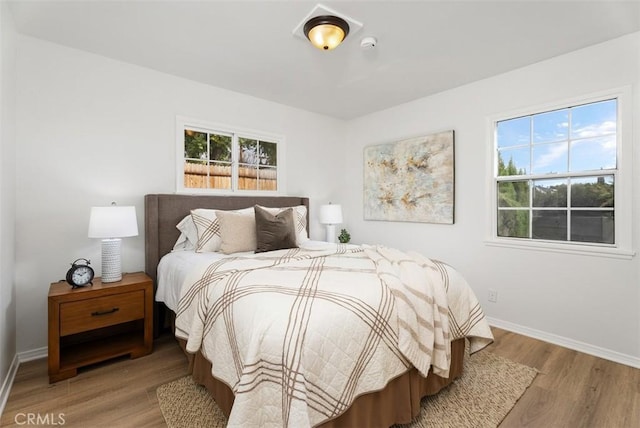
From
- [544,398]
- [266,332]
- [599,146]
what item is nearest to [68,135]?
[266,332]

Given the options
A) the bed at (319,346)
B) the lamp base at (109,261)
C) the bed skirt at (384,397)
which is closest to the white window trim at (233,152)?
the lamp base at (109,261)

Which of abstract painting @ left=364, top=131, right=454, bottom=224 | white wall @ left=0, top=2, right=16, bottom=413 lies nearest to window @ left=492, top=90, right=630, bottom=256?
abstract painting @ left=364, top=131, right=454, bottom=224

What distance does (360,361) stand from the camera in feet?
4.22

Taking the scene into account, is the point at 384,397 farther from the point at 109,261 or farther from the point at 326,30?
the point at 326,30

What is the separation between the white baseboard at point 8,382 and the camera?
5.66ft

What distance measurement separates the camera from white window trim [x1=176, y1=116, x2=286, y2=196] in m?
3.01

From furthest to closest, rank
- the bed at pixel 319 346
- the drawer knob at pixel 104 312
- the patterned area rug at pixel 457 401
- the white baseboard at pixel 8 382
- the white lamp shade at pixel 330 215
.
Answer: the white lamp shade at pixel 330 215 → the drawer knob at pixel 104 312 → the white baseboard at pixel 8 382 → the patterned area rug at pixel 457 401 → the bed at pixel 319 346

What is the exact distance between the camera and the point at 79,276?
216 cm

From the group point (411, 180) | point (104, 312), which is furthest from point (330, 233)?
point (104, 312)

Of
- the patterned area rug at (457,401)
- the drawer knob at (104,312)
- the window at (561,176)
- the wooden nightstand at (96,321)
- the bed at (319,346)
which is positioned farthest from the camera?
the window at (561,176)

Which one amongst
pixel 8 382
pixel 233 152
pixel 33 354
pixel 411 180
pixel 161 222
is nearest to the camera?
pixel 8 382

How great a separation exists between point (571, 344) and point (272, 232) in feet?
9.08

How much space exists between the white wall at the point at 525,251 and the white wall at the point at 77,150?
278 cm

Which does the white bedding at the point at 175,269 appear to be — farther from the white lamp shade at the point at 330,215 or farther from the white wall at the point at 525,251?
the white wall at the point at 525,251
